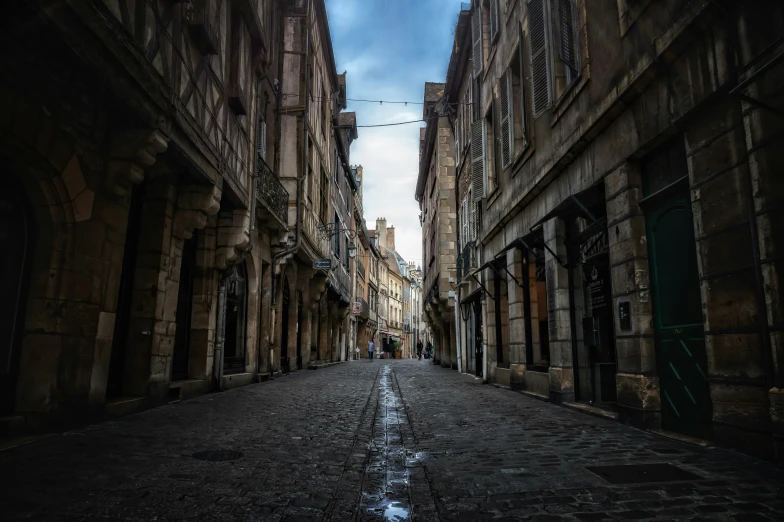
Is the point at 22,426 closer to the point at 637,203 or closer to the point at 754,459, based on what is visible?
the point at 754,459

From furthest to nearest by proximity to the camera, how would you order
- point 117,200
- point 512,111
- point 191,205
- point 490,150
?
point 490,150 < point 512,111 < point 191,205 < point 117,200

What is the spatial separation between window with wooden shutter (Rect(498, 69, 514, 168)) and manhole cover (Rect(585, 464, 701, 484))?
8.39 metres

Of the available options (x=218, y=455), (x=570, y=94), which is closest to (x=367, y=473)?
(x=218, y=455)

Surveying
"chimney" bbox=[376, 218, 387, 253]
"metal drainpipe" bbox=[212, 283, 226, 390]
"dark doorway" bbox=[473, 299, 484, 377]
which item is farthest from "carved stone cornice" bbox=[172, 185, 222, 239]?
"chimney" bbox=[376, 218, 387, 253]

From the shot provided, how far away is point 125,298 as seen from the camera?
743cm

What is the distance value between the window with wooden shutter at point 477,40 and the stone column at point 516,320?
6.35 metres

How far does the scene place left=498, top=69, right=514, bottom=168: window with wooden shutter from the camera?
1130 centimetres

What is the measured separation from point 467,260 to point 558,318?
884 cm

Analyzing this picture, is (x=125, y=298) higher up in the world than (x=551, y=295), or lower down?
lower down

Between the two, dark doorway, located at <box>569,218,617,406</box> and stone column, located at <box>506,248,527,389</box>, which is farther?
stone column, located at <box>506,248,527,389</box>

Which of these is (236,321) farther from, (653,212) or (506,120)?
(653,212)

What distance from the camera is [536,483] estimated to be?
3404 mm

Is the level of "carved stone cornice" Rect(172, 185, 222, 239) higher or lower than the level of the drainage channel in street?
higher

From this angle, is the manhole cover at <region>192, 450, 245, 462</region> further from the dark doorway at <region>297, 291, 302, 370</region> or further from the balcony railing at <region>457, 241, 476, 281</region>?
the dark doorway at <region>297, 291, 302, 370</region>
